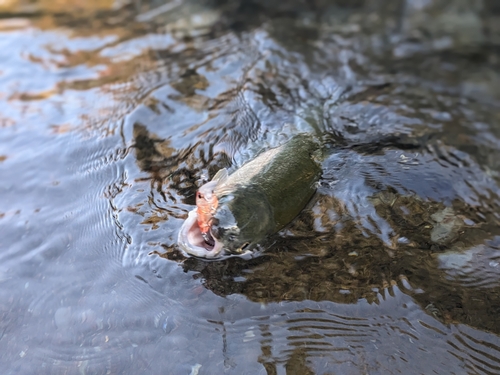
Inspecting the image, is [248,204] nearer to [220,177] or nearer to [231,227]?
[231,227]

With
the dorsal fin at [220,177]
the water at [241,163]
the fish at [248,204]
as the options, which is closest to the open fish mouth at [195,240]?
the fish at [248,204]

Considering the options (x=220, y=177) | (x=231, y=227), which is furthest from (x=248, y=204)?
(x=220, y=177)

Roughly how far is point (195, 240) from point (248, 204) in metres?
0.48

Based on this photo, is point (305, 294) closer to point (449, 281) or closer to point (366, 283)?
point (366, 283)

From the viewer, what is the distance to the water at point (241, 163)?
3.02 m

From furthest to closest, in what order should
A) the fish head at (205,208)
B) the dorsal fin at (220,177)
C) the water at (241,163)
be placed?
the dorsal fin at (220,177) → the fish head at (205,208) → the water at (241,163)

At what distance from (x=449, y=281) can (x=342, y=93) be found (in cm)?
311

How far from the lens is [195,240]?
3.34 meters

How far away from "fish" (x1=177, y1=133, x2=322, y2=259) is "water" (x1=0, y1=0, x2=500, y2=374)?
151mm

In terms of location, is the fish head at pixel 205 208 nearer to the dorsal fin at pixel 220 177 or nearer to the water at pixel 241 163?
the dorsal fin at pixel 220 177

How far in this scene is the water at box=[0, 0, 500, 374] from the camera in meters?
3.02

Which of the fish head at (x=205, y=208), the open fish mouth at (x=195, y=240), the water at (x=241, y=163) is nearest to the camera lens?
the water at (x=241, y=163)

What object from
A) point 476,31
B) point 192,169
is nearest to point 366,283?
point 192,169

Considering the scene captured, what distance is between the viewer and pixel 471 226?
405 cm
